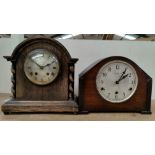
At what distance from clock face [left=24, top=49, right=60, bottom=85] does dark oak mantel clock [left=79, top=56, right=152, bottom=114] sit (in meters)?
0.12

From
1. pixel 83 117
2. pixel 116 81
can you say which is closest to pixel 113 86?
pixel 116 81

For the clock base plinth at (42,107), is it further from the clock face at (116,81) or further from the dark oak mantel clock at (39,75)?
the clock face at (116,81)

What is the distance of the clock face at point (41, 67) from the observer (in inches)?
36.5

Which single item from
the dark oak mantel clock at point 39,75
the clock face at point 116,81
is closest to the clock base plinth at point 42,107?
the dark oak mantel clock at point 39,75

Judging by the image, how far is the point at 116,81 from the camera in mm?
935

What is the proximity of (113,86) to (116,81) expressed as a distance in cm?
2

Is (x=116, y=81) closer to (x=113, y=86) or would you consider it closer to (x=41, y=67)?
(x=113, y=86)

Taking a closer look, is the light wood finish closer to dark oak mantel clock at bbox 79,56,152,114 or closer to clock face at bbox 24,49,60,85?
dark oak mantel clock at bbox 79,56,152,114

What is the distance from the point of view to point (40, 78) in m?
0.93

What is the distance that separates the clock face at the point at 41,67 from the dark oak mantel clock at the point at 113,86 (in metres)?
0.12

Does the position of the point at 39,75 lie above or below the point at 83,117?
above

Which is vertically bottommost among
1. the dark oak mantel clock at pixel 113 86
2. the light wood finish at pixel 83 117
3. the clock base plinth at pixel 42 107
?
the light wood finish at pixel 83 117
